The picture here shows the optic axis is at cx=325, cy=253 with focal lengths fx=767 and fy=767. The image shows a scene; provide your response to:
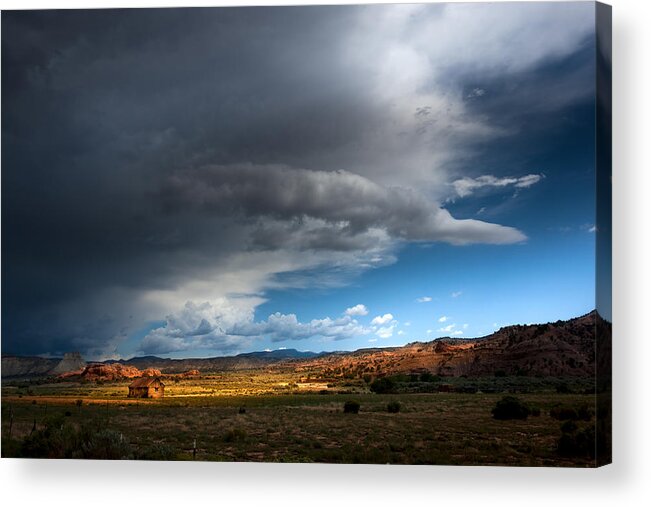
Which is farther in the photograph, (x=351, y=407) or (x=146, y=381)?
(x=146, y=381)

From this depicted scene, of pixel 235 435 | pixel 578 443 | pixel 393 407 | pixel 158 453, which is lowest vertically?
pixel 158 453

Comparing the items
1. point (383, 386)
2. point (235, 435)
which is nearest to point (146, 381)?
point (235, 435)

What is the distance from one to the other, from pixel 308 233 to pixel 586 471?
5.05m

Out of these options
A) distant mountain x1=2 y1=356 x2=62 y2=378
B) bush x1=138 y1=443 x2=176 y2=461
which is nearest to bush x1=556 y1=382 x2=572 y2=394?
bush x1=138 y1=443 x2=176 y2=461

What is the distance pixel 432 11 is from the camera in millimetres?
10727

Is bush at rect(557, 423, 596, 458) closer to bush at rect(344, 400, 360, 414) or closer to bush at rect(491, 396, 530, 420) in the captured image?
bush at rect(491, 396, 530, 420)

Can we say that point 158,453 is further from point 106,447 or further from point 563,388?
point 563,388

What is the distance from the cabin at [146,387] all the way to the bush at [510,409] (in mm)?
4938

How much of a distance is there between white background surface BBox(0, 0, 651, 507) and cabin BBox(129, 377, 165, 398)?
39.6 inches

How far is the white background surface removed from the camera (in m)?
10.3

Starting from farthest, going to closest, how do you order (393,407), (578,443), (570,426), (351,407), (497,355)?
(351,407)
(393,407)
(497,355)
(570,426)
(578,443)

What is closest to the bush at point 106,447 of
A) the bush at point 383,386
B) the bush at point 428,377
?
the bush at point 383,386

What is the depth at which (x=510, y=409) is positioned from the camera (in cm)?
1062

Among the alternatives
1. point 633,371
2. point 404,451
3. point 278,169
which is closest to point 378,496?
point 404,451
